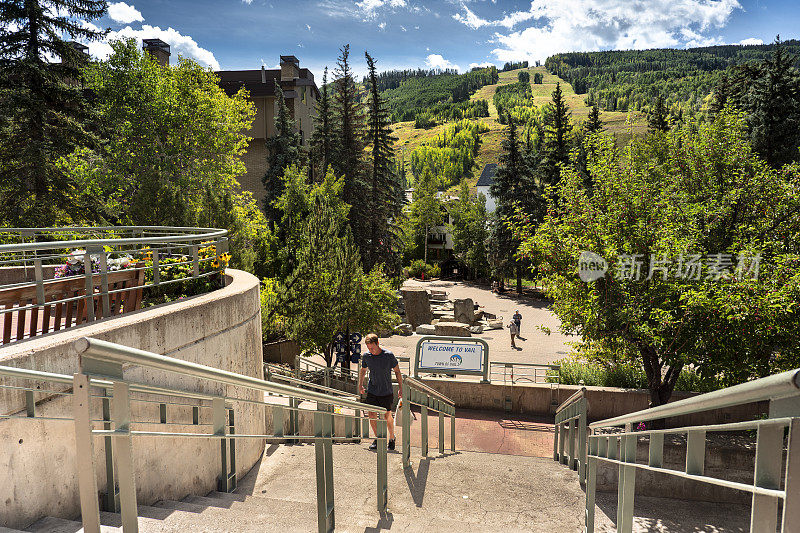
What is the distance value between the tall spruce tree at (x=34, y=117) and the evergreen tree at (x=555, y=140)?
108 feet

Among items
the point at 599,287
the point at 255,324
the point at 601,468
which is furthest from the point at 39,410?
the point at 599,287

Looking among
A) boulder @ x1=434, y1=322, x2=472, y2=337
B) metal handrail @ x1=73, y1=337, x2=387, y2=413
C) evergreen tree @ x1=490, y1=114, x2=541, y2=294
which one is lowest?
boulder @ x1=434, y1=322, x2=472, y2=337

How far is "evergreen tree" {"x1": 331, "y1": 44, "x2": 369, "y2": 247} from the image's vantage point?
111 ft

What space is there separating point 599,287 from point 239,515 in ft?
28.1

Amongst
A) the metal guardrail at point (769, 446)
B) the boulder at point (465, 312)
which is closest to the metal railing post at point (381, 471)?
the metal guardrail at point (769, 446)

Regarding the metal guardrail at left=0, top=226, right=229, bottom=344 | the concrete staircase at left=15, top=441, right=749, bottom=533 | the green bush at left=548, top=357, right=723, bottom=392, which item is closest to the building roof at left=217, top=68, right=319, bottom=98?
the green bush at left=548, top=357, right=723, bottom=392

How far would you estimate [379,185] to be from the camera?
3731 cm

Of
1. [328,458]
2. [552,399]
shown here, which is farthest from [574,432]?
[328,458]

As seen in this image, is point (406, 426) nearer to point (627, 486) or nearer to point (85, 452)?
point (627, 486)

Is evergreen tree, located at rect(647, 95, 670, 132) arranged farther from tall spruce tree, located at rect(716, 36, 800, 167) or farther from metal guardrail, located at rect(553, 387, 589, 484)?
metal guardrail, located at rect(553, 387, 589, 484)

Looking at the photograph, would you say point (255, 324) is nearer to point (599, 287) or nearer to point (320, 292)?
point (599, 287)

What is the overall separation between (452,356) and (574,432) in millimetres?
6004

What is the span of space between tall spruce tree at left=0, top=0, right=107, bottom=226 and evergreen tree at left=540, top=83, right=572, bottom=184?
33.1m

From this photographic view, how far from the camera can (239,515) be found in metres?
3.74
